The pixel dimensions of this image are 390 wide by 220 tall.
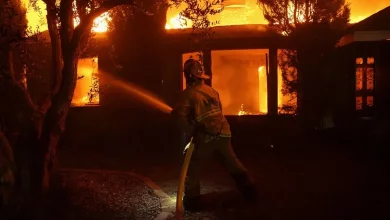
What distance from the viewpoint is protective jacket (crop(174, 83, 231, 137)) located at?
5879 mm

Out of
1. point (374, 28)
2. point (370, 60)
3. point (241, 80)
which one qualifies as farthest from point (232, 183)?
point (370, 60)

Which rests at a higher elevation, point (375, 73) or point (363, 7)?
point (363, 7)

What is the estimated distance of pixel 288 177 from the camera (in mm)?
7934

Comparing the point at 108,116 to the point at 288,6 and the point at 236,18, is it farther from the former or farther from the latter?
the point at 288,6

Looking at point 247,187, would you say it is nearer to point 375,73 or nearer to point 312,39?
point 312,39

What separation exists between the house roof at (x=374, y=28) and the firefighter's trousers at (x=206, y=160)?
627 centimetres

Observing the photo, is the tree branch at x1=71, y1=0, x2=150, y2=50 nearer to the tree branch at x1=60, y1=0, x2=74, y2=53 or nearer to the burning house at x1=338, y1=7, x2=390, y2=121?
the tree branch at x1=60, y1=0, x2=74, y2=53

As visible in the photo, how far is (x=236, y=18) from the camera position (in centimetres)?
1391

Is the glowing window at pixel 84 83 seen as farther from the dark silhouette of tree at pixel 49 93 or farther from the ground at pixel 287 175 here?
the dark silhouette of tree at pixel 49 93

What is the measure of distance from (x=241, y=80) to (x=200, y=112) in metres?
7.80

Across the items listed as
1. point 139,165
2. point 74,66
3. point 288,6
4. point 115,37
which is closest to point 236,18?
point 288,6

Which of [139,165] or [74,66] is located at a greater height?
[74,66]

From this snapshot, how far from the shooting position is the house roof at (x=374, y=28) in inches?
424

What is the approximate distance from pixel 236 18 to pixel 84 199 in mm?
8909
